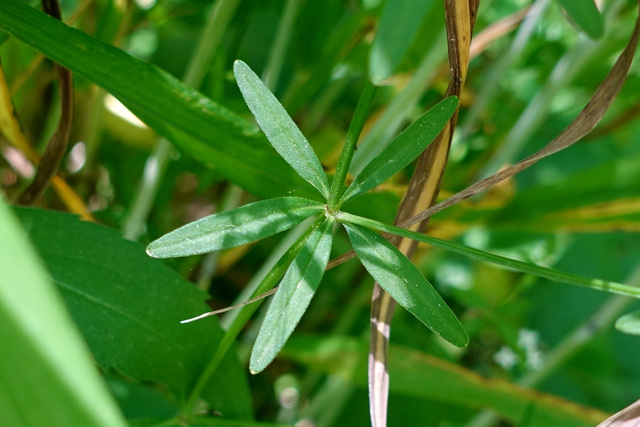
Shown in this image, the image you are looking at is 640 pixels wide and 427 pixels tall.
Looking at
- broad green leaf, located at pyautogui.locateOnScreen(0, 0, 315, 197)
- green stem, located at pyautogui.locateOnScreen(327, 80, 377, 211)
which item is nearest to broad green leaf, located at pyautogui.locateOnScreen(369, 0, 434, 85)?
green stem, located at pyautogui.locateOnScreen(327, 80, 377, 211)

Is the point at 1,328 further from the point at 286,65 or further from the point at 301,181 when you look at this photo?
the point at 286,65

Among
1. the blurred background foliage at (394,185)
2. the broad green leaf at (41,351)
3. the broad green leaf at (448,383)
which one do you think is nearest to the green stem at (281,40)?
the blurred background foliage at (394,185)

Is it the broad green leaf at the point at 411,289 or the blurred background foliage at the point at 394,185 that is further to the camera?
the blurred background foliage at the point at 394,185

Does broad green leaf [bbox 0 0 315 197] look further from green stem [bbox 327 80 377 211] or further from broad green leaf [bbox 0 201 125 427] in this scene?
broad green leaf [bbox 0 201 125 427]

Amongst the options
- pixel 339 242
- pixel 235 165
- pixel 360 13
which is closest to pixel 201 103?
pixel 235 165

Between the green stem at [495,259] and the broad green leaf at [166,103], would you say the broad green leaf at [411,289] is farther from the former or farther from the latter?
the broad green leaf at [166,103]

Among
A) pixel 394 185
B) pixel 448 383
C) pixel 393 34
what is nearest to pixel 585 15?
pixel 393 34

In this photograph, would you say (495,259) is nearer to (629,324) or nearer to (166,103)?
(629,324)
